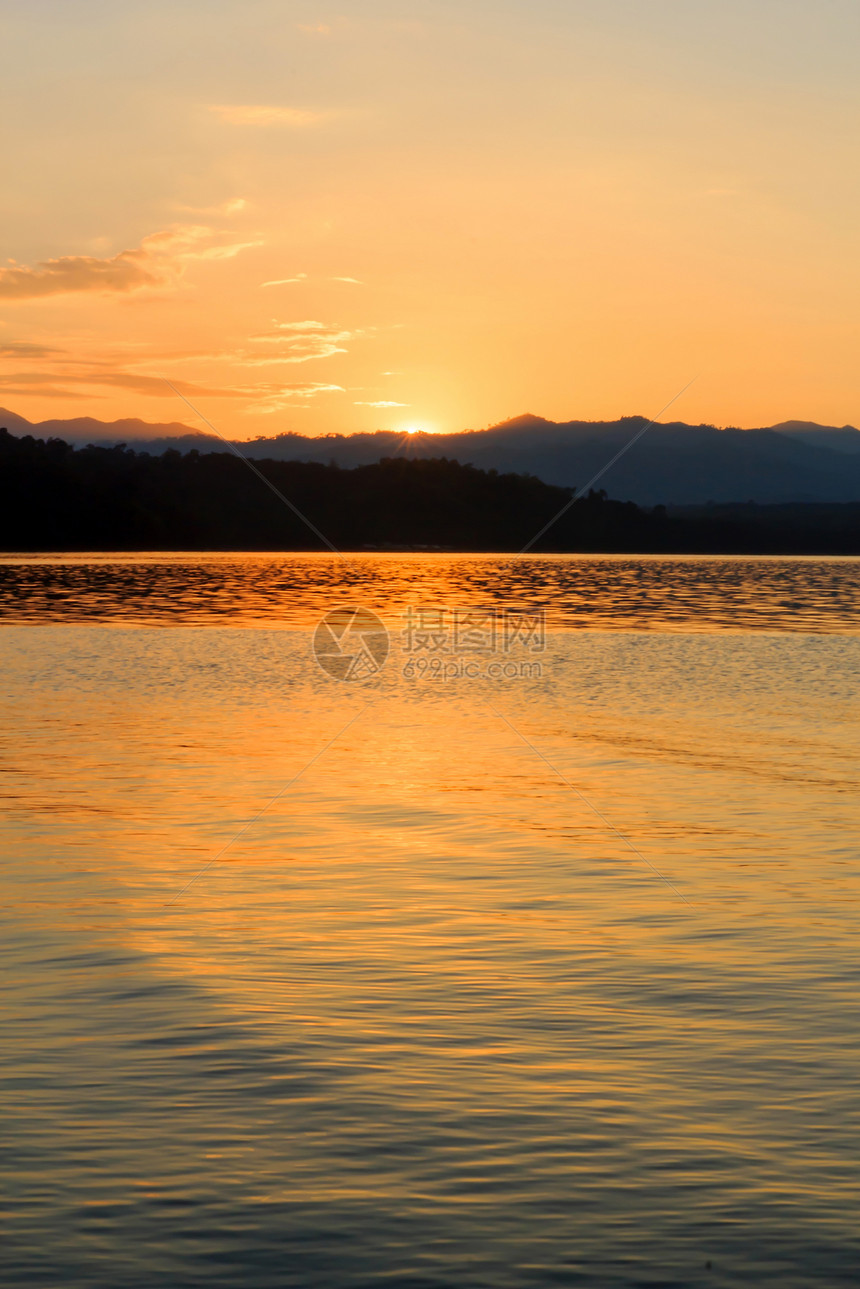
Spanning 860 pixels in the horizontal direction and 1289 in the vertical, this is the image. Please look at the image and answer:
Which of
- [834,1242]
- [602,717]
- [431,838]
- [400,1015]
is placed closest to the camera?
[834,1242]

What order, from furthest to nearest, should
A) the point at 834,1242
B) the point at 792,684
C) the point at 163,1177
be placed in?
the point at 792,684 → the point at 163,1177 → the point at 834,1242

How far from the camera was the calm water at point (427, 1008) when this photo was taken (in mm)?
7879

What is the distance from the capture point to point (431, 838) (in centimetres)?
1895

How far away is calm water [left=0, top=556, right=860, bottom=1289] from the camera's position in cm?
788

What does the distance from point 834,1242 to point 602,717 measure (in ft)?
85.0

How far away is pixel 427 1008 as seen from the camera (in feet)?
38.2

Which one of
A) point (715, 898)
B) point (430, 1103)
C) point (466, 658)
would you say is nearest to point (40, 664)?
point (466, 658)

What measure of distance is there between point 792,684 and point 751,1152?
109ft

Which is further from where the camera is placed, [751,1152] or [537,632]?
[537,632]

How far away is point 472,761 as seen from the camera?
26.2m

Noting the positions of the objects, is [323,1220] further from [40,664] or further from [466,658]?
[466,658]

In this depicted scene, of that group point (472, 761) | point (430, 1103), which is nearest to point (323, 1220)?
point (430, 1103)

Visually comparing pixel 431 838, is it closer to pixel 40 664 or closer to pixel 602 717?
pixel 602 717

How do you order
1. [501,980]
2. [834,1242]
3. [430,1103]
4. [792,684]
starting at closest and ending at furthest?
[834,1242]
[430,1103]
[501,980]
[792,684]
